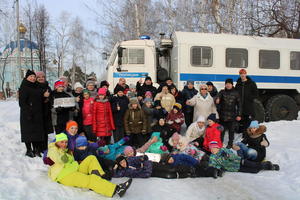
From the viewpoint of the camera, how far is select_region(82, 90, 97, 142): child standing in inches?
234

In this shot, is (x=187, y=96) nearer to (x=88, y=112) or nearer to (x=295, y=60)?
(x=88, y=112)

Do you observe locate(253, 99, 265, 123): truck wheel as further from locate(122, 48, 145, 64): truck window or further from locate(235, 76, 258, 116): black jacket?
locate(122, 48, 145, 64): truck window

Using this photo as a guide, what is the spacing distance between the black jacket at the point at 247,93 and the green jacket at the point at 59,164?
4631 millimetres

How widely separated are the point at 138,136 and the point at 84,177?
8.52 feet

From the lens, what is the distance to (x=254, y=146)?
5.45m

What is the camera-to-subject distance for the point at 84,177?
3920mm

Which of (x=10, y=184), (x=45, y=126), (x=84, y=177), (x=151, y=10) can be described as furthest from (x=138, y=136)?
(x=151, y=10)

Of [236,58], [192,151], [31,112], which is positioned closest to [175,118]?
[192,151]

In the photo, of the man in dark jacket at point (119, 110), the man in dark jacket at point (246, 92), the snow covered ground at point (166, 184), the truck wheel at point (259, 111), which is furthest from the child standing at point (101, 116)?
the truck wheel at point (259, 111)

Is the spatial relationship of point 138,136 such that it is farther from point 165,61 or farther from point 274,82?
point 274,82

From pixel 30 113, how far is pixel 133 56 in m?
4.68

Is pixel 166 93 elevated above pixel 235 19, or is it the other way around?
pixel 235 19

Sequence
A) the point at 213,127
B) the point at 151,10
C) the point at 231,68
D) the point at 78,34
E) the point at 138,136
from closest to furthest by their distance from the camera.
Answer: the point at 213,127
the point at 138,136
the point at 231,68
the point at 151,10
the point at 78,34

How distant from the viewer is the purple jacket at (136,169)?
4.81 meters
